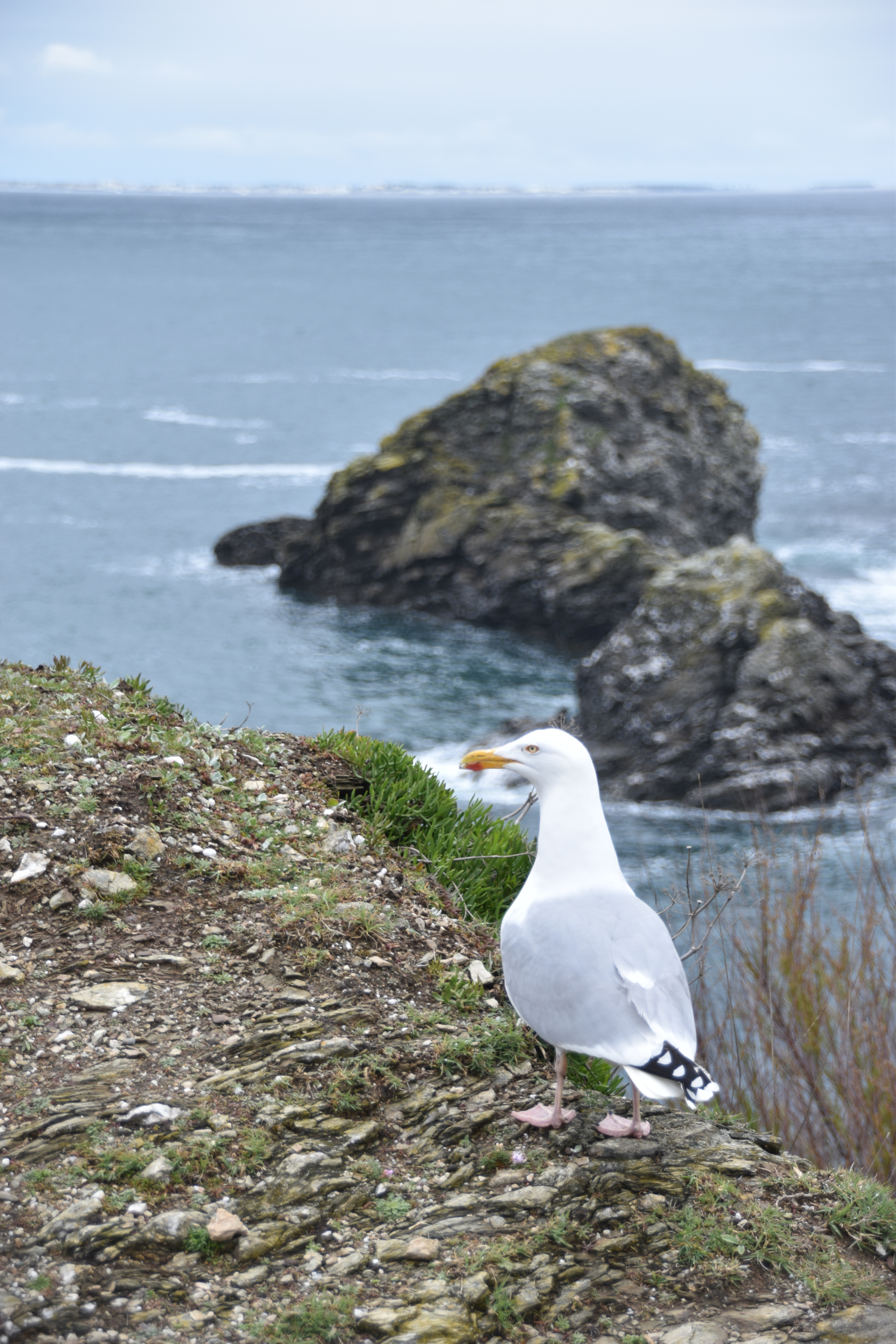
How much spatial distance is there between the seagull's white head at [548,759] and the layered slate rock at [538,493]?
36.4 m

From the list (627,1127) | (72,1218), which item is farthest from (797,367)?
(72,1218)

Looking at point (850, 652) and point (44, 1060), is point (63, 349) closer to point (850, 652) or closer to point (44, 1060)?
point (850, 652)

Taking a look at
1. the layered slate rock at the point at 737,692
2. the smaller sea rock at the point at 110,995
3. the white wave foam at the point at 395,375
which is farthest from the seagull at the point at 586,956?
the white wave foam at the point at 395,375

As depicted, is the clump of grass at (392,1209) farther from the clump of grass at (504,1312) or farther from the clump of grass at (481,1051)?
the clump of grass at (481,1051)

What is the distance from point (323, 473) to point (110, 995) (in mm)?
64537

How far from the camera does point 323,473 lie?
6944 cm

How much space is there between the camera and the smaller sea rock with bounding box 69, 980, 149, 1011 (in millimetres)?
6570

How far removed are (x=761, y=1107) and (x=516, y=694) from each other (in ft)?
98.8

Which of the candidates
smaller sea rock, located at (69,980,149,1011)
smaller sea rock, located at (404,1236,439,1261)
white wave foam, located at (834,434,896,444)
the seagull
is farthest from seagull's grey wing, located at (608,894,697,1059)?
white wave foam, located at (834,434,896,444)

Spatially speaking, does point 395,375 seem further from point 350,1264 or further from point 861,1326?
point 861,1326

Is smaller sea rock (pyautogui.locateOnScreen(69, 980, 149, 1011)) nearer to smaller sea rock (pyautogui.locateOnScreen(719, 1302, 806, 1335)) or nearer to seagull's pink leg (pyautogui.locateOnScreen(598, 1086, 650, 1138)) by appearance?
seagull's pink leg (pyautogui.locateOnScreen(598, 1086, 650, 1138))

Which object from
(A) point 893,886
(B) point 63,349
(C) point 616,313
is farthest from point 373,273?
(A) point 893,886

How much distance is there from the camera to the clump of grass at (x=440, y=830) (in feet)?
28.3

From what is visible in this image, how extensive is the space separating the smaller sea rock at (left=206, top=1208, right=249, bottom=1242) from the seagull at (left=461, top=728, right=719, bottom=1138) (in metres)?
1.59
